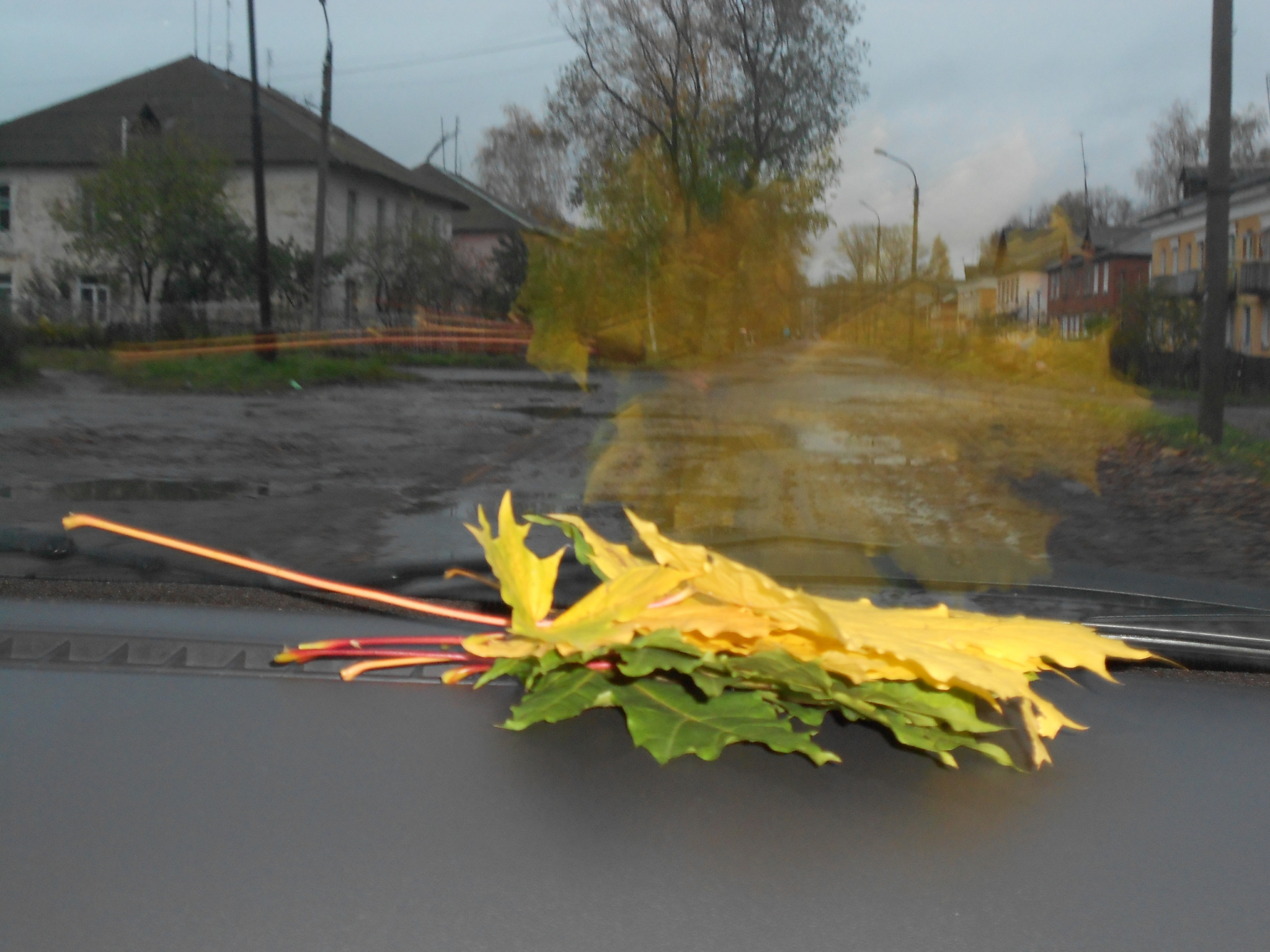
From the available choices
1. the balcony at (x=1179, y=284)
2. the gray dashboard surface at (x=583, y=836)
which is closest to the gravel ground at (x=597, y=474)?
the balcony at (x=1179, y=284)

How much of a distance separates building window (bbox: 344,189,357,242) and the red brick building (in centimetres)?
155

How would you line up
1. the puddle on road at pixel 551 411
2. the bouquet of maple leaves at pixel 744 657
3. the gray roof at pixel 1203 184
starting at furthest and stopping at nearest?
the puddle on road at pixel 551 411 → the gray roof at pixel 1203 184 → the bouquet of maple leaves at pixel 744 657

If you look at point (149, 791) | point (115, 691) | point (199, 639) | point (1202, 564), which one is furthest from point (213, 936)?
point (1202, 564)

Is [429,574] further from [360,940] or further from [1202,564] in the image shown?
[1202,564]

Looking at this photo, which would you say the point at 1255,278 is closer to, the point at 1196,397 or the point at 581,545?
the point at 1196,397

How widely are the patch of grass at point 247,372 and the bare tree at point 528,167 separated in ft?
1.60

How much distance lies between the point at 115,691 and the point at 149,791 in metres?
0.51

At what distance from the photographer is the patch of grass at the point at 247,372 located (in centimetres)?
249

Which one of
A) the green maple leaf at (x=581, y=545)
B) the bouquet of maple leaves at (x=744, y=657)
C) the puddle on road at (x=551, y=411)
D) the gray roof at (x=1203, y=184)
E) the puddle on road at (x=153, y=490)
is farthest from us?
the puddle on road at (x=153, y=490)

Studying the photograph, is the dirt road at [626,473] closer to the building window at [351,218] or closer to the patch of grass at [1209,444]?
the patch of grass at [1209,444]

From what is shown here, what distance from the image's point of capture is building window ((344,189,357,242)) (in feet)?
8.31

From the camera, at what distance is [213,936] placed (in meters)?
1.44

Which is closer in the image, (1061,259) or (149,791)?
(149,791)

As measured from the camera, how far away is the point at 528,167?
236cm
